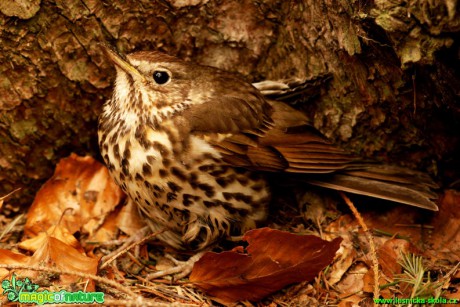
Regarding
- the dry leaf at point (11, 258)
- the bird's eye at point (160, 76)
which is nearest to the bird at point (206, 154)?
the bird's eye at point (160, 76)

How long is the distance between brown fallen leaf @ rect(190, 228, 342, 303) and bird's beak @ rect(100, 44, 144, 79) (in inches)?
40.7

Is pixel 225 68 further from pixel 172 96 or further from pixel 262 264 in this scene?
pixel 262 264

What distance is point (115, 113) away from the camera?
9.82 ft

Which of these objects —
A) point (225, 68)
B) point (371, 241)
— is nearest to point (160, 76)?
point (225, 68)

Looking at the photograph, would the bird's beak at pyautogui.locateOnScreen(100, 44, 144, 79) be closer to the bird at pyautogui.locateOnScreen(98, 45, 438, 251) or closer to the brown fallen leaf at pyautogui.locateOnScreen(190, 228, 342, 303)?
the bird at pyautogui.locateOnScreen(98, 45, 438, 251)

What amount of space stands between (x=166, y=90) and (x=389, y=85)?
1.21 metres

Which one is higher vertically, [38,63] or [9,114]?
[38,63]

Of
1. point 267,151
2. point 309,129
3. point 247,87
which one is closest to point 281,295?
point 267,151

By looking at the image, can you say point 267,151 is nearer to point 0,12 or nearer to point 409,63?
point 409,63

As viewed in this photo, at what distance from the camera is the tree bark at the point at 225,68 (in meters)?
2.93

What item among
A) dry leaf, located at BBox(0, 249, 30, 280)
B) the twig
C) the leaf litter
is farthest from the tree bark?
dry leaf, located at BBox(0, 249, 30, 280)

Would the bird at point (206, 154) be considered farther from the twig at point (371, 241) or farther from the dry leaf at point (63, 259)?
the dry leaf at point (63, 259)

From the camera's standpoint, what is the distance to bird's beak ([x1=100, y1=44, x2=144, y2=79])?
287 centimetres

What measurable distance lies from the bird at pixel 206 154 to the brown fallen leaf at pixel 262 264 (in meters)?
0.32
